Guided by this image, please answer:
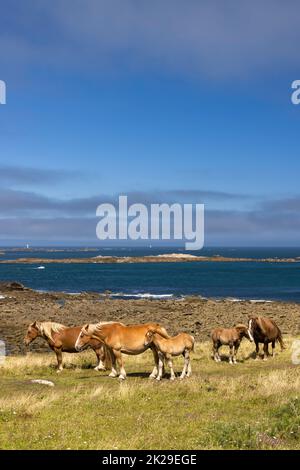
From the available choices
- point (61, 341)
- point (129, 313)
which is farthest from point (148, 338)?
point (129, 313)

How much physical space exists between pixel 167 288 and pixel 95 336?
6657 cm

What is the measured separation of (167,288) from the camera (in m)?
82.6

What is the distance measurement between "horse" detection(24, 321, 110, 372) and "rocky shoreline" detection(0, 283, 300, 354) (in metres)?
9.31

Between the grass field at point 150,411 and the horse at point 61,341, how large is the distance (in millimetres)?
656

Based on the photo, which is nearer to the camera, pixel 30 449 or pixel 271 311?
pixel 30 449

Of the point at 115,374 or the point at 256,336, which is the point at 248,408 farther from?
the point at 256,336

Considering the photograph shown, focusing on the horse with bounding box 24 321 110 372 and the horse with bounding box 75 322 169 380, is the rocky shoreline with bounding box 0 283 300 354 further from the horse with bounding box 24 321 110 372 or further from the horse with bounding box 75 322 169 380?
the horse with bounding box 75 322 169 380

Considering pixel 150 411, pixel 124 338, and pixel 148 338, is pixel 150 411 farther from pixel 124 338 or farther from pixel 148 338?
pixel 124 338

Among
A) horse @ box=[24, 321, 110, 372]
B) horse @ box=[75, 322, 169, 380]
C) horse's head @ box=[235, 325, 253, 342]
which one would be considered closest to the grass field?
horse @ box=[24, 321, 110, 372]

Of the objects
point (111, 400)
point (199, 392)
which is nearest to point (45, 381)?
point (111, 400)

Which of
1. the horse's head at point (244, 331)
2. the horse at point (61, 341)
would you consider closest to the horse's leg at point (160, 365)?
the horse at point (61, 341)

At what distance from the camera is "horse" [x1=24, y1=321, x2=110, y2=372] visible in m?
18.3

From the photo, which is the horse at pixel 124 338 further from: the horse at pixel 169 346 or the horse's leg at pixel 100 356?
the horse's leg at pixel 100 356

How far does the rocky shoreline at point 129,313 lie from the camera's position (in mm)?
37156
